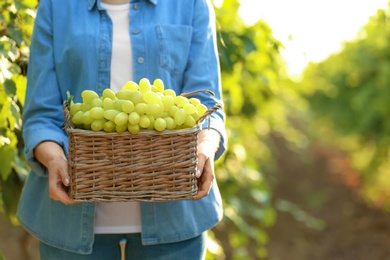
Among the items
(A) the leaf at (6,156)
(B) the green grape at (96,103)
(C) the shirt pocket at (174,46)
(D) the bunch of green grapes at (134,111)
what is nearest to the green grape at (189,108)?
(D) the bunch of green grapes at (134,111)

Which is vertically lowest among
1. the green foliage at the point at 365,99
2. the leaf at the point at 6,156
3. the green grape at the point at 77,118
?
the green foliage at the point at 365,99

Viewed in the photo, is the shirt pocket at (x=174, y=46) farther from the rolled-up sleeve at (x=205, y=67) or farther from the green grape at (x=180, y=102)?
the green grape at (x=180, y=102)

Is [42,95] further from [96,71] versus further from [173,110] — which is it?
[173,110]

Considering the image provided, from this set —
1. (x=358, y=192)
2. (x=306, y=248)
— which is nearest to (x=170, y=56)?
(x=306, y=248)

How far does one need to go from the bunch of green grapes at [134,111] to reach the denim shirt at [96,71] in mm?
223

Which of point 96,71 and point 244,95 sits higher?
point 96,71

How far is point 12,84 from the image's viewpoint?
A: 8.80ft

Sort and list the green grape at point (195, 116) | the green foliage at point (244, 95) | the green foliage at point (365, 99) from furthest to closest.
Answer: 1. the green foliage at point (365, 99)
2. the green foliage at point (244, 95)
3. the green grape at point (195, 116)

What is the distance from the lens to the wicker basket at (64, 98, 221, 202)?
6.73ft

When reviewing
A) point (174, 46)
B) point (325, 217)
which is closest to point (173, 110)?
point (174, 46)

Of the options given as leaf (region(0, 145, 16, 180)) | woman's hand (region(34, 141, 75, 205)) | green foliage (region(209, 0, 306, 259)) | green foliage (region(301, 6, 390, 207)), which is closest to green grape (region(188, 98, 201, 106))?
woman's hand (region(34, 141, 75, 205))

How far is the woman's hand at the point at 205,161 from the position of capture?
7.08ft

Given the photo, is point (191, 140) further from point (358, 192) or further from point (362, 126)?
point (358, 192)

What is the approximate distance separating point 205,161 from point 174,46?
0.37 m
